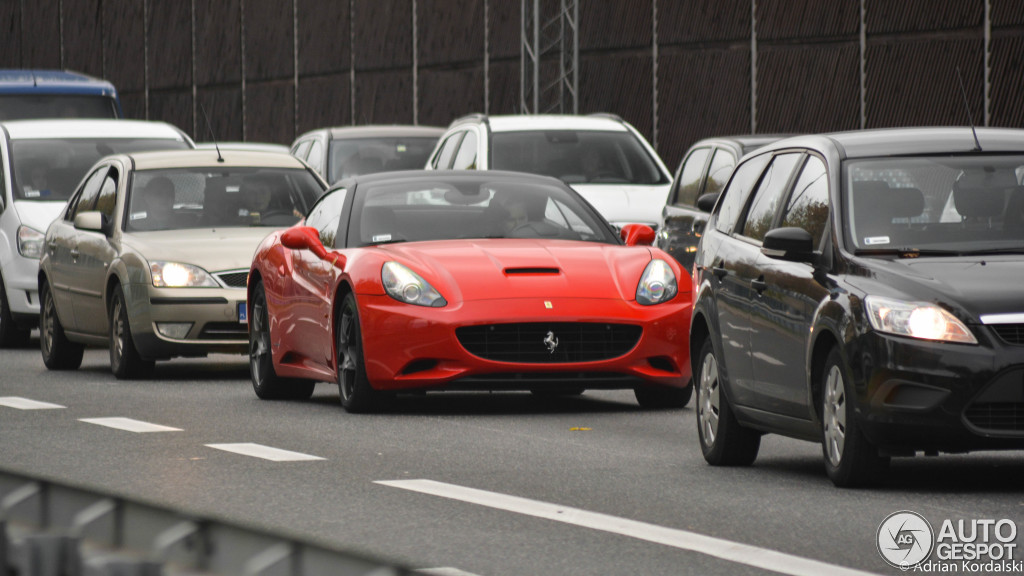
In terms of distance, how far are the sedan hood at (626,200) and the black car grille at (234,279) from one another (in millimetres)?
5010

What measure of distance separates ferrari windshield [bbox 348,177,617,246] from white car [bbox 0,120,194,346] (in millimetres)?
6536

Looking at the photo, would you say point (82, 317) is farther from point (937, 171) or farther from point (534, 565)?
point (534, 565)

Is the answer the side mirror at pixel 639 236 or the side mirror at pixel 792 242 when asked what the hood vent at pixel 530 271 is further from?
the side mirror at pixel 792 242

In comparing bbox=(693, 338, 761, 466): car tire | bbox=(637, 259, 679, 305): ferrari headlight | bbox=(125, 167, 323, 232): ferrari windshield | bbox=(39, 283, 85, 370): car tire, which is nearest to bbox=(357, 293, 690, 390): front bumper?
bbox=(637, 259, 679, 305): ferrari headlight

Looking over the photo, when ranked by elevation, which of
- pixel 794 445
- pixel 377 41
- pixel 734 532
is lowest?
pixel 377 41

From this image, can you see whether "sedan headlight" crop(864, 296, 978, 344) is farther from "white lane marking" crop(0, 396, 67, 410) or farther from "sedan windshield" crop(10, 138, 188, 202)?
"sedan windshield" crop(10, 138, 188, 202)

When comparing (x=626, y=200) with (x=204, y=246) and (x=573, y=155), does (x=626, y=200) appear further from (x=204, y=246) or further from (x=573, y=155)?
(x=204, y=246)

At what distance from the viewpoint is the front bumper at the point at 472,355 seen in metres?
11.4

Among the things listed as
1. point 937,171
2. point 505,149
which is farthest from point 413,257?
point 505,149

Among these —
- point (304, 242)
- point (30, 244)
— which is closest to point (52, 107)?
point (30, 244)

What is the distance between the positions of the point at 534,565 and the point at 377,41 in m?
35.0

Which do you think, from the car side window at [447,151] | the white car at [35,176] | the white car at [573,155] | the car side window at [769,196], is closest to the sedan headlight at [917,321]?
the car side window at [769,196]

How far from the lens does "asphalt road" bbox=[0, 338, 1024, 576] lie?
6469 millimetres

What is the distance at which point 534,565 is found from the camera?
6113 millimetres
